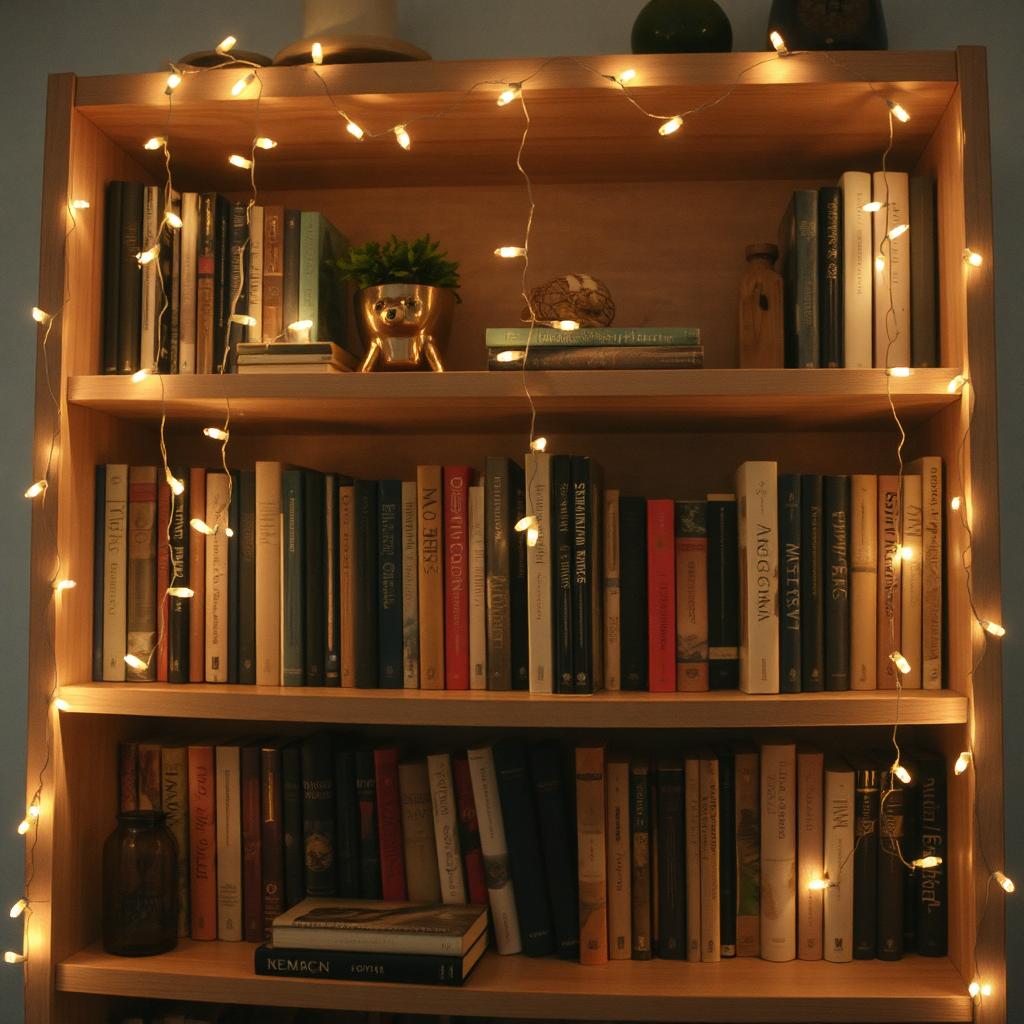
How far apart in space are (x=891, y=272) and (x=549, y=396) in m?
0.45

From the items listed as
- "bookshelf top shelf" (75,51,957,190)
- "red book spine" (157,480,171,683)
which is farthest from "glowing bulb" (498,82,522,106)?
"red book spine" (157,480,171,683)

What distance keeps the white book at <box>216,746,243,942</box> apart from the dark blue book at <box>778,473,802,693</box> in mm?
717

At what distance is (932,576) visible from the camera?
49.5 inches

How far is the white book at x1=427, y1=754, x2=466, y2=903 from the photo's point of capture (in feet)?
4.39

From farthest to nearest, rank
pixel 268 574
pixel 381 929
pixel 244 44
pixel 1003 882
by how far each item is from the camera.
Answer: pixel 244 44 → pixel 268 574 → pixel 381 929 → pixel 1003 882

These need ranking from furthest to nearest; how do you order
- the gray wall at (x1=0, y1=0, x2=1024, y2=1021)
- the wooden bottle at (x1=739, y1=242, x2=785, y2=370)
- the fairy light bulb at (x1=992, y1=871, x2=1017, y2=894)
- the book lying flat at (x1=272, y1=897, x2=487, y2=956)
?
the gray wall at (x1=0, y1=0, x2=1024, y2=1021) < the wooden bottle at (x1=739, y1=242, x2=785, y2=370) < the book lying flat at (x1=272, y1=897, x2=487, y2=956) < the fairy light bulb at (x1=992, y1=871, x2=1017, y2=894)

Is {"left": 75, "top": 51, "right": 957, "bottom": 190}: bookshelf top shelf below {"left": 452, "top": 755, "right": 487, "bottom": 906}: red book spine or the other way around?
the other way around

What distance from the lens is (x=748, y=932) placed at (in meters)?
1.31

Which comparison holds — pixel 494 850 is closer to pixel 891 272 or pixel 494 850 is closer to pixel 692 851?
pixel 692 851

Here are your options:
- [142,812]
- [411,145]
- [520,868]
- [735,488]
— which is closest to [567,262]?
[411,145]

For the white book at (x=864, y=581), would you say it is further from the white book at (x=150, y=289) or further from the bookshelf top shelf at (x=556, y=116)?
the white book at (x=150, y=289)

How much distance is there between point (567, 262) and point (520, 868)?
85cm

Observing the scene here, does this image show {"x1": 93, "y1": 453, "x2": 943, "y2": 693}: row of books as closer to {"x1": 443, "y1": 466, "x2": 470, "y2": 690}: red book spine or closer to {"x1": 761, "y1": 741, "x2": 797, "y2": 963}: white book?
{"x1": 443, "y1": 466, "x2": 470, "y2": 690}: red book spine

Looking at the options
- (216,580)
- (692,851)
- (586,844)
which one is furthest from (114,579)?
(692,851)
